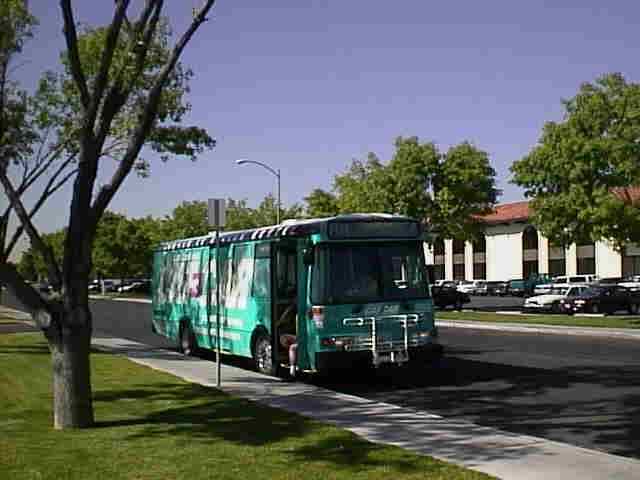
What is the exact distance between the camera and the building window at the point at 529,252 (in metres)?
74.9

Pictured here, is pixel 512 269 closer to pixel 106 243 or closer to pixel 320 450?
pixel 106 243

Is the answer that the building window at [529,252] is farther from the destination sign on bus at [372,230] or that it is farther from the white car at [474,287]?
the destination sign on bus at [372,230]

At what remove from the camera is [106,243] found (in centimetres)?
9650

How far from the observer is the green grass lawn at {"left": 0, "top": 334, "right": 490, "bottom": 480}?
8008mm

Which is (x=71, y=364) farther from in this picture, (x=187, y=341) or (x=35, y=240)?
(x=187, y=341)

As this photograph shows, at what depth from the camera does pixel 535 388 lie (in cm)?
1412

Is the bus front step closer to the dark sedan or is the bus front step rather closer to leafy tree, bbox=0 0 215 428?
leafy tree, bbox=0 0 215 428

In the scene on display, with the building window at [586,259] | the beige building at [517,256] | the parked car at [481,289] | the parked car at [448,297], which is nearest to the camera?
the parked car at [448,297]

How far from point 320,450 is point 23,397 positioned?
6.23m

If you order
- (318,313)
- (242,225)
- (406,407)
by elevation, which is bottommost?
(406,407)

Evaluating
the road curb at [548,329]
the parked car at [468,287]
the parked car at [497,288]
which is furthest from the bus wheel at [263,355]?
the parked car at [468,287]

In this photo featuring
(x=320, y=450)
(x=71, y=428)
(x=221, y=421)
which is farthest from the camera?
(x=221, y=421)

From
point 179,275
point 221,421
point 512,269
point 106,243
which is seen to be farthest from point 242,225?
point 221,421

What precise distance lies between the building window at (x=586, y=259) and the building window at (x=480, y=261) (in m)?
13.1
